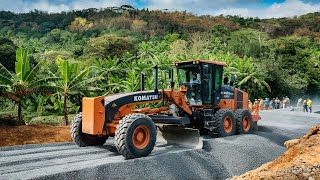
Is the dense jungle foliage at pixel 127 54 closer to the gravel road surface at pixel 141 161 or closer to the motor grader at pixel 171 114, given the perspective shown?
the motor grader at pixel 171 114

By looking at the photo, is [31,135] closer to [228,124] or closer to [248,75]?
[228,124]

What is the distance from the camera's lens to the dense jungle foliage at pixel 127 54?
55.6 feet

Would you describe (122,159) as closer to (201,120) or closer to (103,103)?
(103,103)

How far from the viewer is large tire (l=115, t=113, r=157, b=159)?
791 centimetres

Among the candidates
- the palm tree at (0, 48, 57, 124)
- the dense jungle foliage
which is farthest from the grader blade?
the palm tree at (0, 48, 57, 124)

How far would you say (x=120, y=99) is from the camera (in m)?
8.88

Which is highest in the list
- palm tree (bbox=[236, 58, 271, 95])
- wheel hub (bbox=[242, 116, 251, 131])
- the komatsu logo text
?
palm tree (bbox=[236, 58, 271, 95])

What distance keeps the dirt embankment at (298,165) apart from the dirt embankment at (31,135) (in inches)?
274

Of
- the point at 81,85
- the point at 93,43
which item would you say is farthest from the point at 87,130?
the point at 93,43

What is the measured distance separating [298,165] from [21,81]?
11.8 m

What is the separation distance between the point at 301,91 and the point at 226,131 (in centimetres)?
3926

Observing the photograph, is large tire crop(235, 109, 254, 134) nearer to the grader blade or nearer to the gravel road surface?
the gravel road surface

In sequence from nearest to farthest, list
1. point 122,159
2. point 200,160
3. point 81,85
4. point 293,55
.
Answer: point 122,159, point 200,160, point 81,85, point 293,55

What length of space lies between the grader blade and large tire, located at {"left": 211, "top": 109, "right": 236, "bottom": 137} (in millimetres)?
1532
